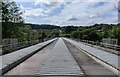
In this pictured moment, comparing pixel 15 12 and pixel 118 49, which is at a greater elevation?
pixel 15 12

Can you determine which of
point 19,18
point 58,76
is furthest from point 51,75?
point 19,18

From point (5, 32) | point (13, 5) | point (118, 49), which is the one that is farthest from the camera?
point (13, 5)

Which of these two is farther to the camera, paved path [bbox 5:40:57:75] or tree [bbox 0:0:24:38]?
tree [bbox 0:0:24:38]

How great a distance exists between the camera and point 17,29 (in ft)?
147

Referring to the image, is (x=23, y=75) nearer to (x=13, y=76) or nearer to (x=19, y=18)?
(x=13, y=76)

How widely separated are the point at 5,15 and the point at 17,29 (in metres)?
2.89

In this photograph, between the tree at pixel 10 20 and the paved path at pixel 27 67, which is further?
the tree at pixel 10 20

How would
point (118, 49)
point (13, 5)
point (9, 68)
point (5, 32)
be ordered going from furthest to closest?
point (13, 5)
point (5, 32)
point (118, 49)
point (9, 68)

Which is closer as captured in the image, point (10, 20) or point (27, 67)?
point (27, 67)

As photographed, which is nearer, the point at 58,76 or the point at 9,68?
the point at 58,76

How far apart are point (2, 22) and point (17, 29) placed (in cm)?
275

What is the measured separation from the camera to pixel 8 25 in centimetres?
4341

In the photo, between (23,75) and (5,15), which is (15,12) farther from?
(23,75)

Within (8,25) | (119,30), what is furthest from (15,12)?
(119,30)
